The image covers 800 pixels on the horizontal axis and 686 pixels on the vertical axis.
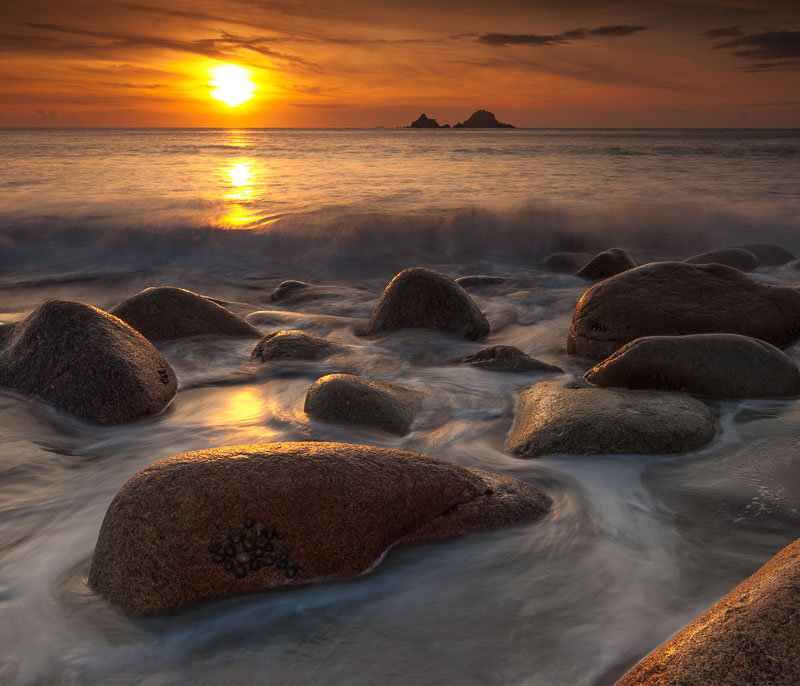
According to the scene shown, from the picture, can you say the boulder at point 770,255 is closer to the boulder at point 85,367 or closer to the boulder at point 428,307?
the boulder at point 428,307

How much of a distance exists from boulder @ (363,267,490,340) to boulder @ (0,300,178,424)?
2300 millimetres

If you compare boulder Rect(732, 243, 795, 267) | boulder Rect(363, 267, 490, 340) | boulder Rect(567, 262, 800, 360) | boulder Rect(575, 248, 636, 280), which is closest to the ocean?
boulder Rect(363, 267, 490, 340)

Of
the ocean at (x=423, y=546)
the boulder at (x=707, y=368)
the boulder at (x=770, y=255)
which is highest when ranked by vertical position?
the boulder at (x=770, y=255)

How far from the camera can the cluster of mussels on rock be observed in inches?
83.0

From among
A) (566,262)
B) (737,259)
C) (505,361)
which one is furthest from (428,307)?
(737,259)

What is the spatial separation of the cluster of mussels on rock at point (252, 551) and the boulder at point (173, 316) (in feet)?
11.9

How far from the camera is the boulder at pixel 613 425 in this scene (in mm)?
3193

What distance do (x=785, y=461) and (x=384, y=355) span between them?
2997 mm

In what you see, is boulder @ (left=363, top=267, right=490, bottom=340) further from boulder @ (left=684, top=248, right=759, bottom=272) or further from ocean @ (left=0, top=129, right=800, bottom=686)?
boulder @ (left=684, top=248, right=759, bottom=272)

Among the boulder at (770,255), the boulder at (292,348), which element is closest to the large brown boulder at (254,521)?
the boulder at (292,348)

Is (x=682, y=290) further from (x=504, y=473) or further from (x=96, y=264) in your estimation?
(x=96, y=264)

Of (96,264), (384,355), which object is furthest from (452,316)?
(96,264)

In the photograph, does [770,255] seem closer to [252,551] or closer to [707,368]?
[707,368]

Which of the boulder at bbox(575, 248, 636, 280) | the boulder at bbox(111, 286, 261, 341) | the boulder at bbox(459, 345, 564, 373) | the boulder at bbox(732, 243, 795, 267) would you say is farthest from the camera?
the boulder at bbox(732, 243, 795, 267)
